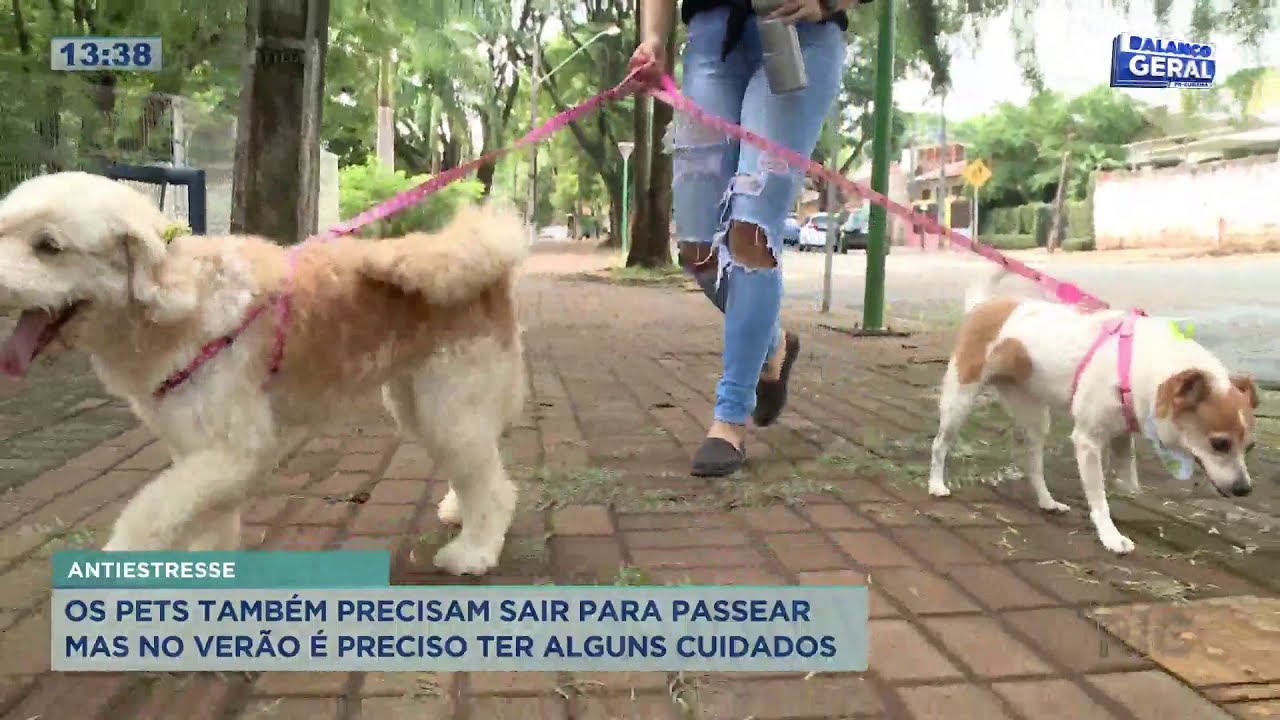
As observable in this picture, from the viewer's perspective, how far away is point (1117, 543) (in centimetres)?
290

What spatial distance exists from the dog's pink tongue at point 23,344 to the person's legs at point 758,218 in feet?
7.72

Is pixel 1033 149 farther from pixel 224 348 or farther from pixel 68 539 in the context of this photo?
pixel 224 348

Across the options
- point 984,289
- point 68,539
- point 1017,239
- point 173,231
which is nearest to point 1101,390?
point 984,289

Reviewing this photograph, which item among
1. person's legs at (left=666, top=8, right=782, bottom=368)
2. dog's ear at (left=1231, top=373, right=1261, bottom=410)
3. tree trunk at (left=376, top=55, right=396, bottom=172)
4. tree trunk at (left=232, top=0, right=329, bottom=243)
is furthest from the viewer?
tree trunk at (left=376, top=55, right=396, bottom=172)

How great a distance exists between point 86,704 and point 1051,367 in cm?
286

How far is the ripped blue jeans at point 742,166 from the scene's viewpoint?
12.2 feet

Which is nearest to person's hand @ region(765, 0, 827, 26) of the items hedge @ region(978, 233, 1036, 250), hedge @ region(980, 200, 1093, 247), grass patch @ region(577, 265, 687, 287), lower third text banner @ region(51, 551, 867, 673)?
lower third text banner @ region(51, 551, 867, 673)

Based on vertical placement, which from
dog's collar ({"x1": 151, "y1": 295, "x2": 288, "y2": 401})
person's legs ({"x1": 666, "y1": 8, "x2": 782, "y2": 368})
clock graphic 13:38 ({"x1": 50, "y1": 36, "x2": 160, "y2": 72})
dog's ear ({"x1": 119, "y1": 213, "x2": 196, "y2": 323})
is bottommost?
dog's collar ({"x1": 151, "y1": 295, "x2": 288, "y2": 401})

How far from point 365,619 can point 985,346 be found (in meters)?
2.48

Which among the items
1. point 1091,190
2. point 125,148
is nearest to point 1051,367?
point 125,148

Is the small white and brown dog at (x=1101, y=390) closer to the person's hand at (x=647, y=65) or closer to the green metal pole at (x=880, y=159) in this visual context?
the person's hand at (x=647, y=65)

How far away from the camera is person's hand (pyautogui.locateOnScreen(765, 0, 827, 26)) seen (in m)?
3.43

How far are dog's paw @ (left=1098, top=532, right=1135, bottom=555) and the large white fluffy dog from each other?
1.79 metres

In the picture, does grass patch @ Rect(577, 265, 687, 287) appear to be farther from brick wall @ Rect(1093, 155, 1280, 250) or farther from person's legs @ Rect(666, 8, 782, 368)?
person's legs @ Rect(666, 8, 782, 368)
